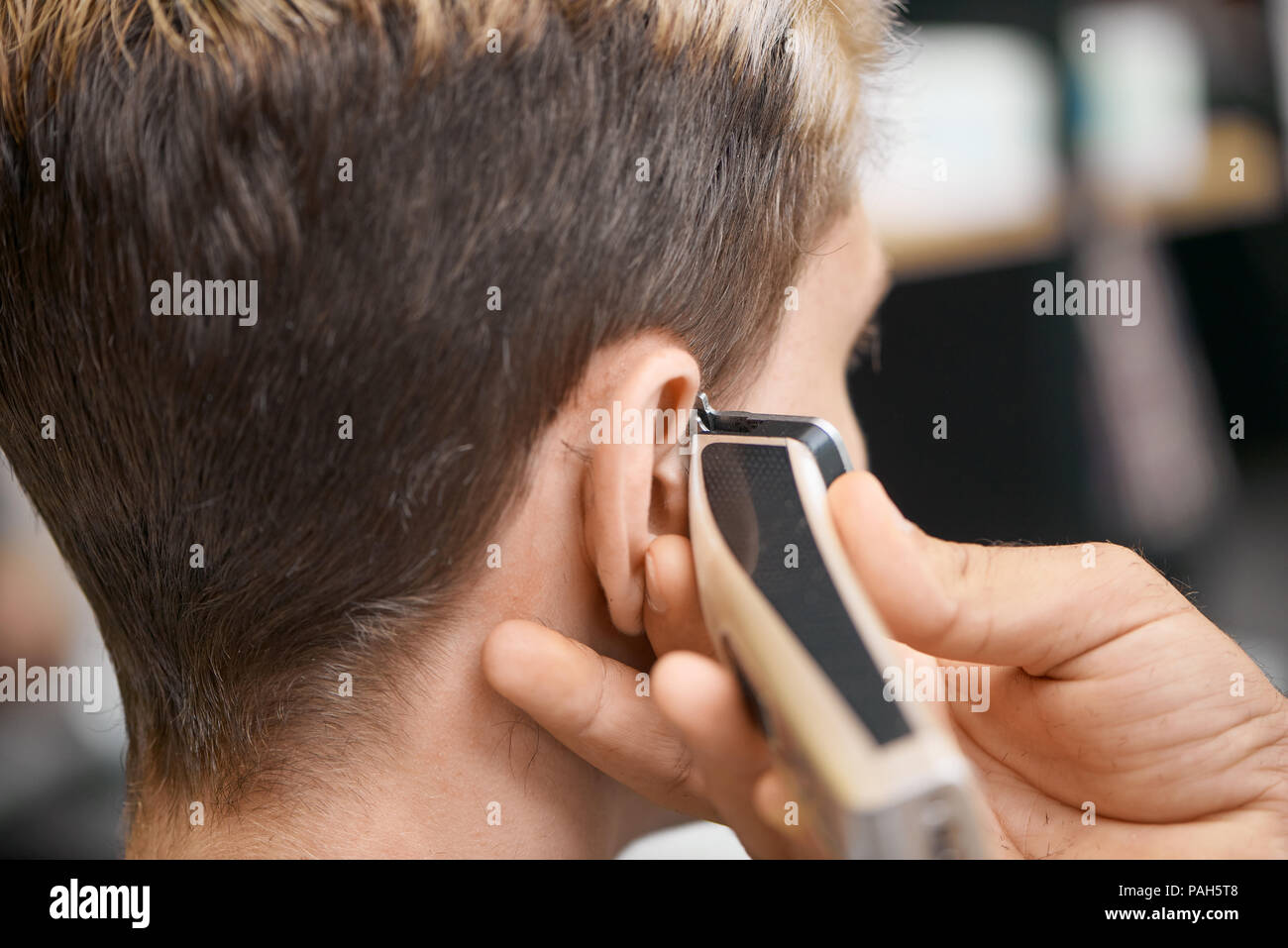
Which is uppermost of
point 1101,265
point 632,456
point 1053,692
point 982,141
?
point 982,141

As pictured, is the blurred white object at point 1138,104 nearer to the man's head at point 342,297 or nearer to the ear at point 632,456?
the man's head at point 342,297

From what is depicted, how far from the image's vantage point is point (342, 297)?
50 cm

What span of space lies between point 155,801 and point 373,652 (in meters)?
0.22

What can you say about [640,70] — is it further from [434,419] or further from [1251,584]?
[1251,584]

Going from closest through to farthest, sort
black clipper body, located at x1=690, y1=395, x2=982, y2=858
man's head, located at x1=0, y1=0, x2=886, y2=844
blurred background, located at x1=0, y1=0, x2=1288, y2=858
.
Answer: black clipper body, located at x1=690, y1=395, x2=982, y2=858, man's head, located at x1=0, y1=0, x2=886, y2=844, blurred background, located at x1=0, y1=0, x2=1288, y2=858

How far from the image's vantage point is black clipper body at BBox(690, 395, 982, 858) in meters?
0.34

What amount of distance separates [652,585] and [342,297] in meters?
0.23

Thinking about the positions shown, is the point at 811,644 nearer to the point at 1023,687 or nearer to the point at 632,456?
the point at 632,456

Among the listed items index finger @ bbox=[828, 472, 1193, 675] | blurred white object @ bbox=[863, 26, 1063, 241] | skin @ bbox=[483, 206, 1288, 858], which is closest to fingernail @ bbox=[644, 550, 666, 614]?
skin @ bbox=[483, 206, 1288, 858]

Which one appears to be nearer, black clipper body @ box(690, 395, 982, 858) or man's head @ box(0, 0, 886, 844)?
black clipper body @ box(690, 395, 982, 858)

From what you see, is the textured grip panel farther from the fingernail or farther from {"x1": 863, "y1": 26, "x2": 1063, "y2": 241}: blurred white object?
{"x1": 863, "y1": 26, "x2": 1063, "y2": 241}: blurred white object

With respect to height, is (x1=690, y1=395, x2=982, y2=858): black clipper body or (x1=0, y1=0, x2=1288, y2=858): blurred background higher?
(x1=0, y1=0, x2=1288, y2=858): blurred background

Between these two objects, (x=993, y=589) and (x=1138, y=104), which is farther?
(x=1138, y=104)

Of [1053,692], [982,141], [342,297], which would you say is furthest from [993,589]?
[982,141]
